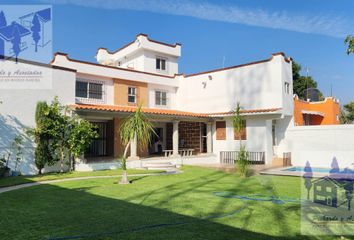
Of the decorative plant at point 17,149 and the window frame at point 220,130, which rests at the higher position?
the window frame at point 220,130

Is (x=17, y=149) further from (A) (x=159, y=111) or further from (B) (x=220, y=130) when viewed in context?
(B) (x=220, y=130)

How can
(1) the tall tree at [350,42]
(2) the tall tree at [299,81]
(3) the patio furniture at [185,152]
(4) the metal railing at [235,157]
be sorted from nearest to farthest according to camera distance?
(1) the tall tree at [350,42], (4) the metal railing at [235,157], (3) the patio furniture at [185,152], (2) the tall tree at [299,81]

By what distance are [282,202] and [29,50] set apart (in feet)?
58.0

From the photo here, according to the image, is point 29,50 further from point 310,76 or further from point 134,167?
point 310,76

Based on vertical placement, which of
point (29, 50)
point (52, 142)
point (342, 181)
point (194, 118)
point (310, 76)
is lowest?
point (342, 181)

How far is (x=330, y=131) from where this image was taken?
2130cm

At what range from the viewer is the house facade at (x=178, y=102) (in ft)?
63.7

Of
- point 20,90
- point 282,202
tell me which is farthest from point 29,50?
point 282,202

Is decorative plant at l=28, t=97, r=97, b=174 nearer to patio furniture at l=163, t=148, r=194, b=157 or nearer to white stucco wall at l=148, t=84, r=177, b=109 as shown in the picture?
patio furniture at l=163, t=148, r=194, b=157

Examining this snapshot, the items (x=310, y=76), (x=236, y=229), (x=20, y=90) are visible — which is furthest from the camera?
(x=310, y=76)

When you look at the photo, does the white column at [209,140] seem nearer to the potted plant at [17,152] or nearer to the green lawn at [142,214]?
the green lawn at [142,214]

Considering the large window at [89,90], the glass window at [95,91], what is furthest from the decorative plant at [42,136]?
the glass window at [95,91]

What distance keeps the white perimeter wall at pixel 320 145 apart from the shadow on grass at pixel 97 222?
55.6 feet

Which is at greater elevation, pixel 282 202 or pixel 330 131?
pixel 330 131
